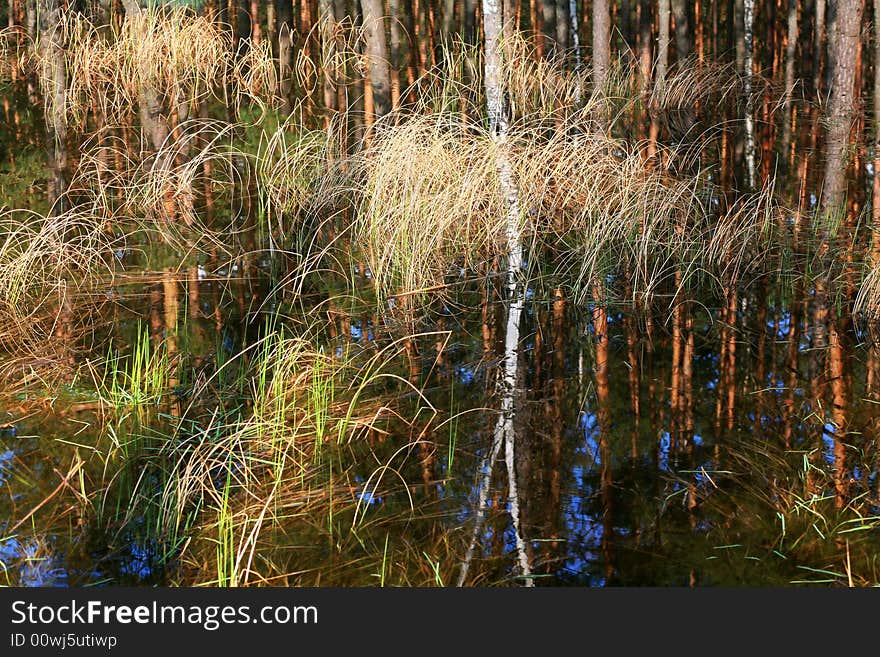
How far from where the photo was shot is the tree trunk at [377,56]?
33.4ft

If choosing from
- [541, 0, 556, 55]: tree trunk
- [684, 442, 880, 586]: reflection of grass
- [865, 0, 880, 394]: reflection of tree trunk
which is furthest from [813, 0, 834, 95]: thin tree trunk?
[684, 442, 880, 586]: reflection of grass

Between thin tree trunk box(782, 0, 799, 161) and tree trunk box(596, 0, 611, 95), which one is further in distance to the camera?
thin tree trunk box(782, 0, 799, 161)

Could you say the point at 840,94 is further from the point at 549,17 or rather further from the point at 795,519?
the point at 549,17

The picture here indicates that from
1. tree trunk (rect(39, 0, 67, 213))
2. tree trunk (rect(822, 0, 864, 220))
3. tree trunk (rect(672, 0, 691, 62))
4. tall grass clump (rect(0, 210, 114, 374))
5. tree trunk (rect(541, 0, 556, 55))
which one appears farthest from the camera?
tree trunk (rect(541, 0, 556, 55))

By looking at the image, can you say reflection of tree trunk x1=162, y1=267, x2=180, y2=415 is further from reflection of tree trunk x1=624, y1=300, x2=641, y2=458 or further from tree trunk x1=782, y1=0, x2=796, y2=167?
tree trunk x1=782, y1=0, x2=796, y2=167

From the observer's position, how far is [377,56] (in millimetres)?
10398

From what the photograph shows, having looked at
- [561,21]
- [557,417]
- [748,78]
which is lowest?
[557,417]

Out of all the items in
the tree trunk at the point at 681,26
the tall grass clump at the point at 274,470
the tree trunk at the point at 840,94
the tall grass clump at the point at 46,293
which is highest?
the tree trunk at the point at 681,26

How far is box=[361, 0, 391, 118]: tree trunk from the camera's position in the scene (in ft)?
33.4

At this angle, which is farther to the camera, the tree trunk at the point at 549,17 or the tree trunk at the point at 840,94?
the tree trunk at the point at 549,17

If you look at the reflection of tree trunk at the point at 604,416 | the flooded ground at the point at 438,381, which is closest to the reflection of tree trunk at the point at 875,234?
the flooded ground at the point at 438,381

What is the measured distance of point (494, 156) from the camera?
6445 millimetres

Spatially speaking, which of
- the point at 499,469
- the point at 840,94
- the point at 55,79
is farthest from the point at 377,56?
the point at 499,469

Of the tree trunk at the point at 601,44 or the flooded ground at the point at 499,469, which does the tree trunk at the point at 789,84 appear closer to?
the tree trunk at the point at 601,44
